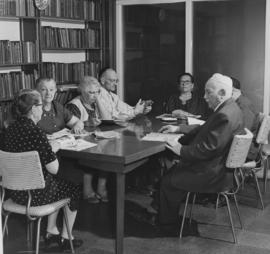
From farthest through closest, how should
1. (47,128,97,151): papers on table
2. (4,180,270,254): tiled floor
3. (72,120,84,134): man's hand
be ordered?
(72,120,84,134): man's hand → (4,180,270,254): tiled floor → (47,128,97,151): papers on table

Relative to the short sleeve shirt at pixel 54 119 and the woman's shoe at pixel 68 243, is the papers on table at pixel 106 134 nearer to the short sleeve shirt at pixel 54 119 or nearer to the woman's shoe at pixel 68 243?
the short sleeve shirt at pixel 54 119

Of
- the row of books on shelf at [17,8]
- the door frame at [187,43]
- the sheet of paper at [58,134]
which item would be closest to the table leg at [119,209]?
the sheet of paper at [58,134]

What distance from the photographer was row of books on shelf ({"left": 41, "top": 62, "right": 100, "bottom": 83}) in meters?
5.36

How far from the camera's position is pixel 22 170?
3012 millimetres

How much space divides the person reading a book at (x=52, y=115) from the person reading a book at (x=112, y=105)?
65 centimetres

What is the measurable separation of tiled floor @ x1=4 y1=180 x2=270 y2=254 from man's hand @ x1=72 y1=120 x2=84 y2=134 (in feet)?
2.57

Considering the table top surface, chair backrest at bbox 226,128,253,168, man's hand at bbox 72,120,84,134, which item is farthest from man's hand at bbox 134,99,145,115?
chair backrest at bbox 226,128,253,168

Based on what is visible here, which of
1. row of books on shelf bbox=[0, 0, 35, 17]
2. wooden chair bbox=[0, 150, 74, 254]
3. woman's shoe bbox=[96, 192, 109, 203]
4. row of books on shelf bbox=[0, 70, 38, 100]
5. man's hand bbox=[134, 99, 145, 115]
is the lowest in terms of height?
woman's shoe bbox=[96, 192, 109, 203]

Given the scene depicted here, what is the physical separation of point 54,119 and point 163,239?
1389 millimetres

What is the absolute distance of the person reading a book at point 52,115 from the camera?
419 centimetres

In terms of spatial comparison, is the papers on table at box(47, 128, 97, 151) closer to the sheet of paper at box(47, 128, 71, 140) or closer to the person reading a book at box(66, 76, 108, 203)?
the sheet of paper at box(47, 128, 71, 140)

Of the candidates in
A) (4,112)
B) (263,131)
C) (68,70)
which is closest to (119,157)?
(263,131)

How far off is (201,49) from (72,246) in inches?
133

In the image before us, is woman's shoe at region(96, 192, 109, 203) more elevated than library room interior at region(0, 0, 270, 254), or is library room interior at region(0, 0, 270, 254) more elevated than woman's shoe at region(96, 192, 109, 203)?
library room interior at region(0, 0, 270, 254)
